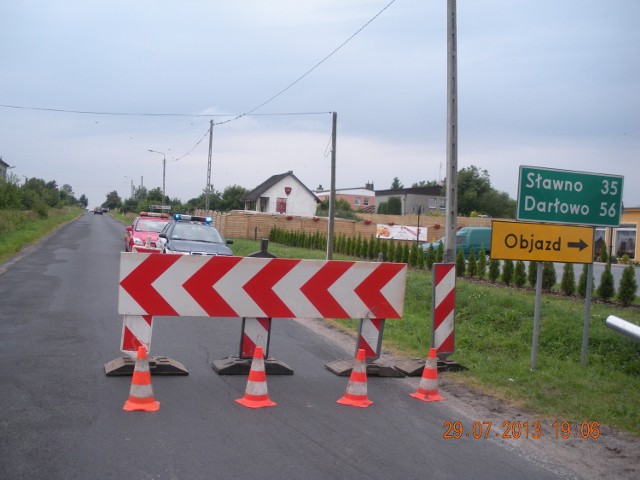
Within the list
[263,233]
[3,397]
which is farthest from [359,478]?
[263,233]

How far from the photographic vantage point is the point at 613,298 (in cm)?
1366

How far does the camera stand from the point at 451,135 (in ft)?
34.5

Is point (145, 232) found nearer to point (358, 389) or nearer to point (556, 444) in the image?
point (358, 389)

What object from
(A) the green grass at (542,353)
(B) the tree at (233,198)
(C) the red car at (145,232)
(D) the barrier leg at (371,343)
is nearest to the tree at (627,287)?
(A) the green grass at (542,353)

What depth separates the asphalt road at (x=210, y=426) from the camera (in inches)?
187

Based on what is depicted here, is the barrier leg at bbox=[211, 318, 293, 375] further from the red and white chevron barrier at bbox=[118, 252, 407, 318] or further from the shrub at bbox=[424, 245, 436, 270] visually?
the shrub at bbox=[424, 245, 436, 270]

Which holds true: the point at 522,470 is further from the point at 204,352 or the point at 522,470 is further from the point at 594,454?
the point at 204,352

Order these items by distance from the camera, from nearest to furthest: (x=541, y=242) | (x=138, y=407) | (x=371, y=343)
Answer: (x=138, y=407) < (x=371, y=343) < (x=541, y=242)

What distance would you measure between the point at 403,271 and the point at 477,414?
2290 millimetres

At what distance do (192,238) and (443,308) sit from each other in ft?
37.1

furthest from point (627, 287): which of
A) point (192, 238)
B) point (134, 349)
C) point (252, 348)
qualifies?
point (192, 238)

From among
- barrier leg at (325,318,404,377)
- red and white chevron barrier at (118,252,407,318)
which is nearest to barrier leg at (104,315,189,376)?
red and white chevron barrier at (118,252,407,318)

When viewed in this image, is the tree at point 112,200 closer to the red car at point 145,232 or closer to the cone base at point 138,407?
the red car at point 145,232

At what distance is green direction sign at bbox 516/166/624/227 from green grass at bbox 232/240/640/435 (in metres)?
1.96
